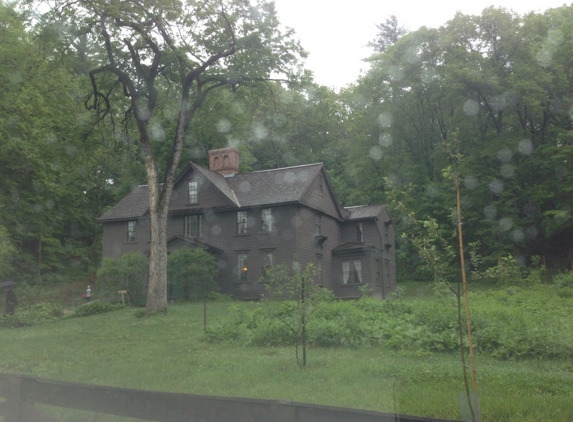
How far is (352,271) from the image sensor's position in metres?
35.8

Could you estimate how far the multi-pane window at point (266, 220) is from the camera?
33250 millimetres

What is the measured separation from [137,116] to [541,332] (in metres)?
18.8

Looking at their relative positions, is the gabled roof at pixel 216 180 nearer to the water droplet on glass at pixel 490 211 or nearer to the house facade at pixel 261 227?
the house facade at pixel 261 227

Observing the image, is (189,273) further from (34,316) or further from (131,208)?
(131,208)

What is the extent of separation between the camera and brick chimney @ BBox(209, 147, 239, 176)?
37719 mm

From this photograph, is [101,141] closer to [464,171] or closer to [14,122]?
[14,122]

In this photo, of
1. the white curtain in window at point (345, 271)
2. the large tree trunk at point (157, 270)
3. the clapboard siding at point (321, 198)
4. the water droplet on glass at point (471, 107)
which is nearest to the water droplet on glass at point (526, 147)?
the water droplet on glass at point (471, 107)

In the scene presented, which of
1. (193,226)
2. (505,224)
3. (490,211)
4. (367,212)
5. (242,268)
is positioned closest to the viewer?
(242,268)

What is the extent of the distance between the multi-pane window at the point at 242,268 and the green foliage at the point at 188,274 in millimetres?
2641

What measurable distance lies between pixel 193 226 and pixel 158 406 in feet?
99.7

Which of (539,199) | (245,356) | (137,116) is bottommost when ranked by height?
(245,356)

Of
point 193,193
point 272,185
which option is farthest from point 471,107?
point 193,193

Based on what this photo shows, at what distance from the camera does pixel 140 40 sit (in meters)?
24.4

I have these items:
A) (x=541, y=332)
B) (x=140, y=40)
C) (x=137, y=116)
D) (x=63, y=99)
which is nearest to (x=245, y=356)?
(x=541, y=332)
